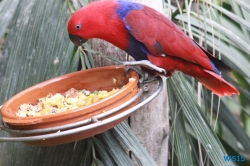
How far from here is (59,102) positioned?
1104 mm

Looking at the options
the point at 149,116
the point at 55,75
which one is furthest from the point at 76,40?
the point at 149,116

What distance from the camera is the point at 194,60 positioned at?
4.20ft

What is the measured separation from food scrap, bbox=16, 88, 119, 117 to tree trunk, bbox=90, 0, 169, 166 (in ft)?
0.58

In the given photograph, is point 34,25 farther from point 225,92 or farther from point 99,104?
point 225,92

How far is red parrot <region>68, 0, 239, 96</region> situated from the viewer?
3.86 ft

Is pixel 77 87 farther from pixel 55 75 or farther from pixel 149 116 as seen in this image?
pixel 149 116

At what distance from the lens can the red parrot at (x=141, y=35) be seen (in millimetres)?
1178

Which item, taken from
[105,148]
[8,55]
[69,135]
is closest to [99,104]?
[69,135]

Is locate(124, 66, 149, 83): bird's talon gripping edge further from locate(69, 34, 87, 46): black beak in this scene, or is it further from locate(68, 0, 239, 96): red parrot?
locate(69, 34, 87, 46): black beak

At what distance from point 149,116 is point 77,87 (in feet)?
0.86

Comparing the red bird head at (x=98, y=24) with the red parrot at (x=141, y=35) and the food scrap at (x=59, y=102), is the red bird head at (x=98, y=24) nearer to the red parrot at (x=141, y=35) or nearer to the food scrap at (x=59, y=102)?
the red parrot at (x=141, y=35)

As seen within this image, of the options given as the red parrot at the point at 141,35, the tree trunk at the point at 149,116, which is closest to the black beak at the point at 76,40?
the red parrot at the point at 141,35

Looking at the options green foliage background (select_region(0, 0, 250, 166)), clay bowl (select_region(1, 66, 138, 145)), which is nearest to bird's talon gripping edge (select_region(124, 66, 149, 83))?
clay bowl (select_region(1, 66, 138, 145))

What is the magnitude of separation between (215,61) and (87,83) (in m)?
0.46
